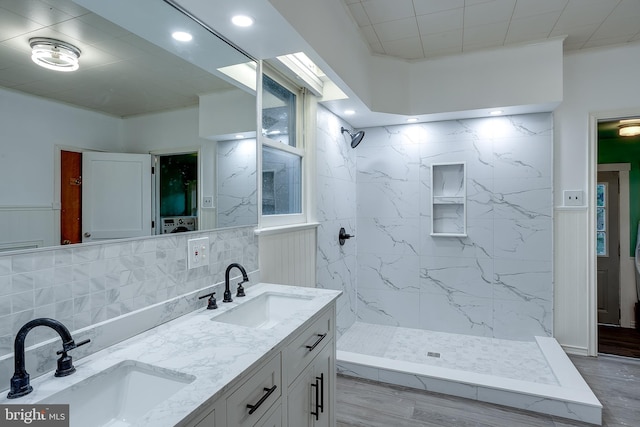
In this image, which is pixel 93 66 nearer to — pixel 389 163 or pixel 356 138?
pixel 356 138

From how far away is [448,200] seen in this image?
3346 mm

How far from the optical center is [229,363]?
3.25ft

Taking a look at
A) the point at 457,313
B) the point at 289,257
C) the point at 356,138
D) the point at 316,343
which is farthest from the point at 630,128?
the point at 316,343

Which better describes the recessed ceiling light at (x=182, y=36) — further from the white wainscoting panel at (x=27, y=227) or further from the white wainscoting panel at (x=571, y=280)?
the white wainscoting panel at (x=571, y=280)

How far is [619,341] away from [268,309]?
3.92m

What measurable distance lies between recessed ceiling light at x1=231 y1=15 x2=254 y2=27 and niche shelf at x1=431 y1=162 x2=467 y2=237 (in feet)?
7.84

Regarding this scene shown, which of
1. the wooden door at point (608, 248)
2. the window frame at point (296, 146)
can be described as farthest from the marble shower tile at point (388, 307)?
the wooden door at point (608, 248)

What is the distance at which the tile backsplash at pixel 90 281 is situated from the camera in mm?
910

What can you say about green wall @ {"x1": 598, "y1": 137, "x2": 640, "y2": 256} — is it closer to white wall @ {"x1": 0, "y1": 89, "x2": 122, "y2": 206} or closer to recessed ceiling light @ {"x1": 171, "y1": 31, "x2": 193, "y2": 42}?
recessed ceiling light @ {"x1": 171, "y1": 31, "x2": 193, "y2": 42}

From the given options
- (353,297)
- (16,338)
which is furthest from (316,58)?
(353,297)

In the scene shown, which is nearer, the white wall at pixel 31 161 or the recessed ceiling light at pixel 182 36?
the white wall at pixel 31 161

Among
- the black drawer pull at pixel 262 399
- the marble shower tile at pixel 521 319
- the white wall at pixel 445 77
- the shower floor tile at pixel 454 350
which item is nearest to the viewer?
the black drawer pull at pixel 262 399

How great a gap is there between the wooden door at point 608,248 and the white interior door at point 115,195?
5053mm

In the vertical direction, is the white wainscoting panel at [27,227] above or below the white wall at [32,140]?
below
